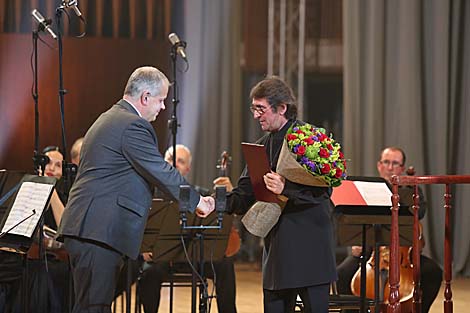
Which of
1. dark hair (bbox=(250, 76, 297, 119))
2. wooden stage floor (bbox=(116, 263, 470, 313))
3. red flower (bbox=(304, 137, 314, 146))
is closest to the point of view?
red flower (bbox=(304, 137, 314, 146))

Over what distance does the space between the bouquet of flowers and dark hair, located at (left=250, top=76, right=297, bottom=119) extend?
0.18 metres

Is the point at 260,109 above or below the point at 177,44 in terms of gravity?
below

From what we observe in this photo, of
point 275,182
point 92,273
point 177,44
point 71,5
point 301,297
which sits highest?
point 71,5

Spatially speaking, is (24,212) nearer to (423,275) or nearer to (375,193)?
(375,193)

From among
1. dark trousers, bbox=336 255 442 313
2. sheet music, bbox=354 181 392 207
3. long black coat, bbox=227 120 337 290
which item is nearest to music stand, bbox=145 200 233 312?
sheet music, bbox=354 181 392 207

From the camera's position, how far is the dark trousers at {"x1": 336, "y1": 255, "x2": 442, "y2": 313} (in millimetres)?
5949

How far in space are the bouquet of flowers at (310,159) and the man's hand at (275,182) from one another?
0.04m

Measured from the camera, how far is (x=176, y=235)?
17.1 feet

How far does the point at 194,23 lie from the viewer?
29.9ft

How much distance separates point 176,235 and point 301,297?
133 centimetres

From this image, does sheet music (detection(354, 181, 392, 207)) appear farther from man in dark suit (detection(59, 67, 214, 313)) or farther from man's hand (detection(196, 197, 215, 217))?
man in dark suit (detection(59, 67, 214, 313))

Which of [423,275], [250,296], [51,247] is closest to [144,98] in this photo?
[51,247]

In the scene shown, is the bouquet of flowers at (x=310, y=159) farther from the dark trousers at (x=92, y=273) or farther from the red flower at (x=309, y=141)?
the dark trousers at (x=92, y=273)

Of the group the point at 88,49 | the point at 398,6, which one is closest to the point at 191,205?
the point at 88,49
